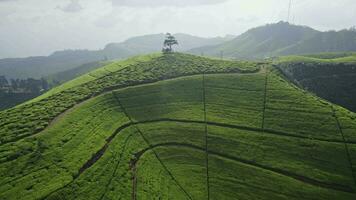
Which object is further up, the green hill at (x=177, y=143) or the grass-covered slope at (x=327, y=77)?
the grass-covered slope at (x=327, y=77)

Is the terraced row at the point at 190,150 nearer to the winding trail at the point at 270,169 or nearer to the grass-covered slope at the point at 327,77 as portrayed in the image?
the winding trail at the point at 270,169

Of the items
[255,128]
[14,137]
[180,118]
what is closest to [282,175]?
[255,128]

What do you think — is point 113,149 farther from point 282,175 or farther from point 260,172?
point 282,175

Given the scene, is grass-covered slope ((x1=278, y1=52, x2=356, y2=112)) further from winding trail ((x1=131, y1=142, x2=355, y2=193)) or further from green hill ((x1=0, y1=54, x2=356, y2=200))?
winding trail ((x1=131, y1=142, x2=355, y2=193))

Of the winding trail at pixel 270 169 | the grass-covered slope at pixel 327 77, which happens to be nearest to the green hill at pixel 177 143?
the winding trail at pixel 270 169

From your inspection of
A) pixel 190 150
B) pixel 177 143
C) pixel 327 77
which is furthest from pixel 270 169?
pixel 327 77
